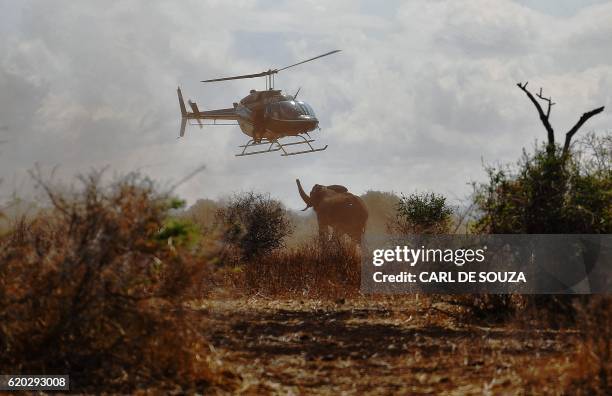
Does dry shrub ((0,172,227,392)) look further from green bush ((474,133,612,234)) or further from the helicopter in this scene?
the helicopter

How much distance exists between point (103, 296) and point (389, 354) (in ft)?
13.9

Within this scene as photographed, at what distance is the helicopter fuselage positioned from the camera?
4109 cm

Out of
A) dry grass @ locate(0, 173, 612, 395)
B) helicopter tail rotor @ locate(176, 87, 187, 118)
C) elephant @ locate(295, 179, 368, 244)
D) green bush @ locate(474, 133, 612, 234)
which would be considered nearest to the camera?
dry grass @ locate(0, 173, 612, 395)

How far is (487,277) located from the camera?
13.5 m

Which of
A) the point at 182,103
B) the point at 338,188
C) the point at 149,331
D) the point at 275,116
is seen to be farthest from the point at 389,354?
the point at 182,103

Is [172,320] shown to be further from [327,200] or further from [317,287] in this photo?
[327,200]

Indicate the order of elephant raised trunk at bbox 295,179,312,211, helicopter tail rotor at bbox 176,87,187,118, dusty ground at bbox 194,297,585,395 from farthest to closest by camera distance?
1. helicopter tail rotor at bbox 176,87,187,118
2. elephant raised trunk at bbox 295,179,312,211
3. dusty ground at bbox 194,297,585,395

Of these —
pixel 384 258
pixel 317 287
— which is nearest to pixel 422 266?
pixel 384 258

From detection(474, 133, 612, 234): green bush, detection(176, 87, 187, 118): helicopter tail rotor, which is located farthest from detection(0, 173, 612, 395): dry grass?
detection(176, 87, 187, 118): helicopter tail rotor

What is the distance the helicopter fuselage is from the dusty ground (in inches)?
1050

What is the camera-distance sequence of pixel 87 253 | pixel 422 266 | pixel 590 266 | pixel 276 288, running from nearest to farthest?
pixel 87 253 < pixel 590 266 < pixel 422 266 < pixel 276 288

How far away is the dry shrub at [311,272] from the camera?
19.7m

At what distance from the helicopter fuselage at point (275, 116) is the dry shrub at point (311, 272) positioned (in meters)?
18.2

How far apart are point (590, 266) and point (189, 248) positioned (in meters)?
7.63
